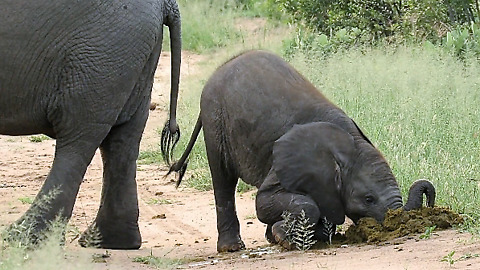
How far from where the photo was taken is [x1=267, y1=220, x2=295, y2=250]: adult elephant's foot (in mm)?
5934

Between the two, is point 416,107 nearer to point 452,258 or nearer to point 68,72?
point 68,72

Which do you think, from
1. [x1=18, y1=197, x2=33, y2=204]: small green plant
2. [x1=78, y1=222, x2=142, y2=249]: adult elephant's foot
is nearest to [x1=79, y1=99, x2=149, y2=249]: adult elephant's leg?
[x1=78, y1=222, x2=142, y2=249]: adult elephant's foot

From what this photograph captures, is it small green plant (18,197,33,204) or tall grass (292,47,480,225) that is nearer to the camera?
tall grass (292,47,480,225)

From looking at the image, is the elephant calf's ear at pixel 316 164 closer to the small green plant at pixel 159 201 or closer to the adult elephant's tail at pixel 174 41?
the adult elephant's tail at pixel 174 41

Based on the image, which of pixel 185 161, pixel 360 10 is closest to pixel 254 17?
pixel 360 10

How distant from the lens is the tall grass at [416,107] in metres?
7.04

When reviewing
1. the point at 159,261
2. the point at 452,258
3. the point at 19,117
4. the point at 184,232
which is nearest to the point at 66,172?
the point at 19,117

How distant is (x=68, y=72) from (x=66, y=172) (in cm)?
57

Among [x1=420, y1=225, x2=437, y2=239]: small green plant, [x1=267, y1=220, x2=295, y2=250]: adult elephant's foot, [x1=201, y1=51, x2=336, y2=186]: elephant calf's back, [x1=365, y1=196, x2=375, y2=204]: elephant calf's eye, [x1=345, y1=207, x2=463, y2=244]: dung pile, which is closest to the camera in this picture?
[x1=420, y1=225, x2=437, y2=239]: small green plant

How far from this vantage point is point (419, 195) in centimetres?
600

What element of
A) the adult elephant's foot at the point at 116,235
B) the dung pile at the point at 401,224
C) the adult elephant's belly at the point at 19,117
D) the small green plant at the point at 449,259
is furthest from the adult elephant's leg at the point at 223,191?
the small green plant at the point at 449,259

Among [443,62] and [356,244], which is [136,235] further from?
[443,62]

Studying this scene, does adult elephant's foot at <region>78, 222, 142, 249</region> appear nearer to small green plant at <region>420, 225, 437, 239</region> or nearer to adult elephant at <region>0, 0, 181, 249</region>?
adult elephant at <region>0, 0, 181, 249</region>

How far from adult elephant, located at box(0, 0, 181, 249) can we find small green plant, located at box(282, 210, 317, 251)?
1042mm
